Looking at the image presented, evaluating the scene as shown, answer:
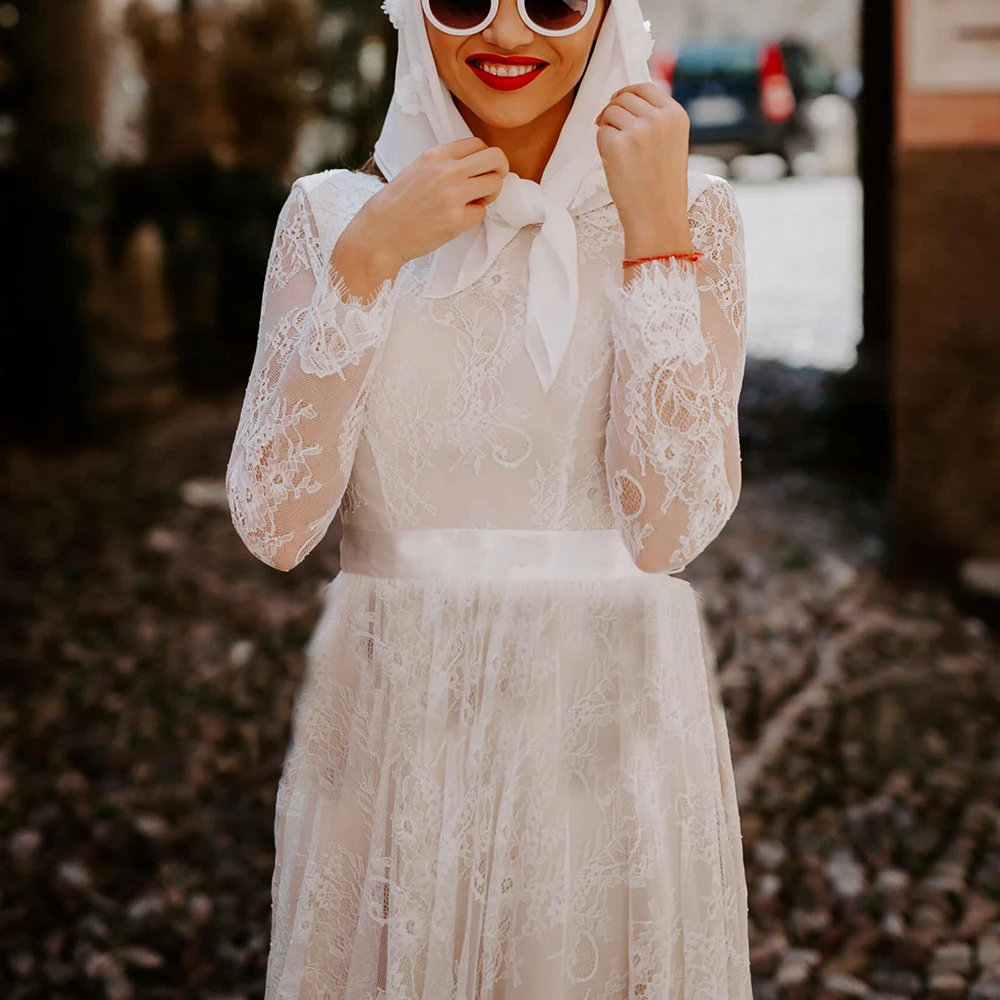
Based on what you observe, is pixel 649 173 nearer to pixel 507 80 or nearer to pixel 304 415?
pixel 507 80

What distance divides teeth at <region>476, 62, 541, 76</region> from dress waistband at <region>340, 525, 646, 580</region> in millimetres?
535

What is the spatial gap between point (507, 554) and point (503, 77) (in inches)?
22.0

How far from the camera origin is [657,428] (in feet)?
5.02

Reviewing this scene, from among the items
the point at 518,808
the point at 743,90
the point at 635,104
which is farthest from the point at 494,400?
the point at 743,90

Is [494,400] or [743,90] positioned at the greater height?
[743,90]

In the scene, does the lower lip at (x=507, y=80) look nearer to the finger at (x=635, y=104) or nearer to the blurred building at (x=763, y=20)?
the finger at (x=635, y=104)

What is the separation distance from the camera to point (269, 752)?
446cm

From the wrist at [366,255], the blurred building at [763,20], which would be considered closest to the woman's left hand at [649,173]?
the wrist at [366,255]

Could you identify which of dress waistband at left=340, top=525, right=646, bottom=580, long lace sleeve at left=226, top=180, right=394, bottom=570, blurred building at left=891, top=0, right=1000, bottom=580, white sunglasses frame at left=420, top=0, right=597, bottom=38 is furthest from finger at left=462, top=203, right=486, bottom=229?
blurred building at left=891, top=0, right=1000, bottom=580

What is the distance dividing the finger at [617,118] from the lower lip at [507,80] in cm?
11

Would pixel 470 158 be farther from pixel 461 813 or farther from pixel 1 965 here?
pixel 1 965

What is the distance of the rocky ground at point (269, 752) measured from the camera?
3.36 m

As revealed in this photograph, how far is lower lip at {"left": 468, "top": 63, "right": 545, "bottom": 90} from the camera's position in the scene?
1.63m

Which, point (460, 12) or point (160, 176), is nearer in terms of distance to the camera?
point (460, 12)
